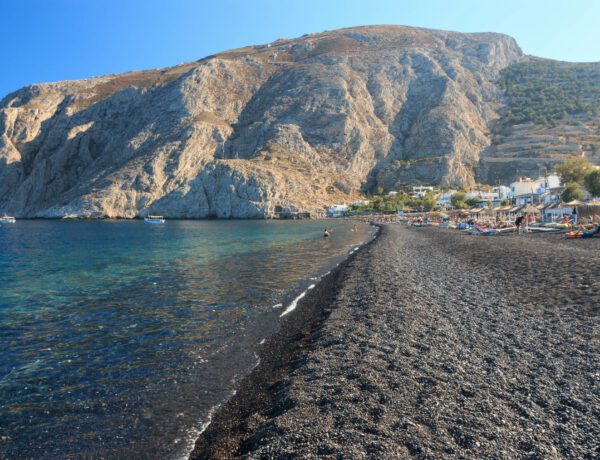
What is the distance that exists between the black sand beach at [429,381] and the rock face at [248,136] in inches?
4397

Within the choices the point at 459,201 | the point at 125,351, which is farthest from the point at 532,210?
the point at 125,351

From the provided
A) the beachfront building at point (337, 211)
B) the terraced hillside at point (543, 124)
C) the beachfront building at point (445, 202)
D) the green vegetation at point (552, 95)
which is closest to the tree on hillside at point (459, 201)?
the beachfront building at point (445, 202)

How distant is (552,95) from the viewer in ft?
570

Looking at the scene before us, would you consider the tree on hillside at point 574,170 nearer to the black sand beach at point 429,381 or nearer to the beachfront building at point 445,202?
the beachfront building at point 445,202

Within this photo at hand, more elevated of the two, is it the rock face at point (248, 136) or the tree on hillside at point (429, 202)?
the rock face at point (248, 136)

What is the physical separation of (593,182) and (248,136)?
111315 mm

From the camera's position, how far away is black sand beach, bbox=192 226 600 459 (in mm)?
5555

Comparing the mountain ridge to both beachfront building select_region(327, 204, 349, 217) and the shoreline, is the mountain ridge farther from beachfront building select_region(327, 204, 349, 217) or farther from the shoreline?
the shoreline

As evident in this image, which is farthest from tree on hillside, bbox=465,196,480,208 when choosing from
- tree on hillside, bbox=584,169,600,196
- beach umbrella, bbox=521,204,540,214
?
beach umbrella, bbox=521,204,540,214

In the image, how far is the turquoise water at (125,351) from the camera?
23.3ft

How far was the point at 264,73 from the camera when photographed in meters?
175

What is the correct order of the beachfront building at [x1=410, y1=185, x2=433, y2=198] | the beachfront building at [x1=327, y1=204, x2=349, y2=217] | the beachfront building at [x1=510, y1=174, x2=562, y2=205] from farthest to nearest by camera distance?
the beachfront building at [x1=410, y1=185, x2=433, y2=198]
the beachfront building at [x1=327, y1=204, x2=349, y2=217]
the beachfront building at [x1=510, y1=174, x2=562, y2=205]

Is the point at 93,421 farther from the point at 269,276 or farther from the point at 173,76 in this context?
the point at 173,76

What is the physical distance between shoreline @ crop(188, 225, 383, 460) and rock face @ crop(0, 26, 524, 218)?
363ft
